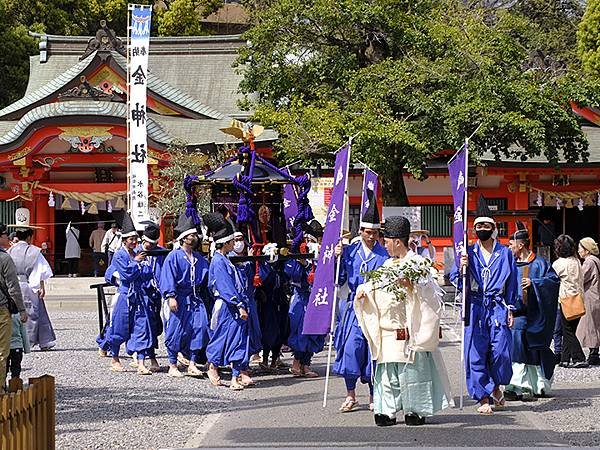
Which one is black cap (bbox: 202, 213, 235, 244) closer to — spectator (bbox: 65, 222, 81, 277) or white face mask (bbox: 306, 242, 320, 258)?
white face mask (bbox: 306, 242, 320, 258)

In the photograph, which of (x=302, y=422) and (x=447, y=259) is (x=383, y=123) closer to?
(x=447, y=259)

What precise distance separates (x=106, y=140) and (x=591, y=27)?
48.6 feet

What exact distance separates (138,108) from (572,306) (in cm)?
1174

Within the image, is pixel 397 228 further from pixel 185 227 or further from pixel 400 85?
pixel 400 85

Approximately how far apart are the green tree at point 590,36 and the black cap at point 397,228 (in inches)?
931

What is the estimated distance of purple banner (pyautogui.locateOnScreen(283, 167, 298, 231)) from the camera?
1261 cm

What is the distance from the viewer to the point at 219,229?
10617mm

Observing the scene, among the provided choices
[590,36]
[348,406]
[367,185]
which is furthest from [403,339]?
[590,36]

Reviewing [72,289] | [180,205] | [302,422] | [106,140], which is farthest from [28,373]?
[106,140]

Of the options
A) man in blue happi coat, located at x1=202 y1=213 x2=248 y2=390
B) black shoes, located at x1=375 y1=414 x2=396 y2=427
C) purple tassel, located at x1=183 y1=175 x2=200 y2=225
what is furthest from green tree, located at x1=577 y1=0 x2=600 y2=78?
black shoes, located at x1=375 y1=414 x2=396 y2=427

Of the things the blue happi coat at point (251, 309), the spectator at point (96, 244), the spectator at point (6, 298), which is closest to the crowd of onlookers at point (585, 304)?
the blue happi coat at point (251, 309)

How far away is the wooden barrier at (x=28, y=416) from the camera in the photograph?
5.20m

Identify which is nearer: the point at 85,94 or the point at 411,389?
the point at 411,389

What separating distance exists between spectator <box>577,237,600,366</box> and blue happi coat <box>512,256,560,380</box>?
95.3 inches
